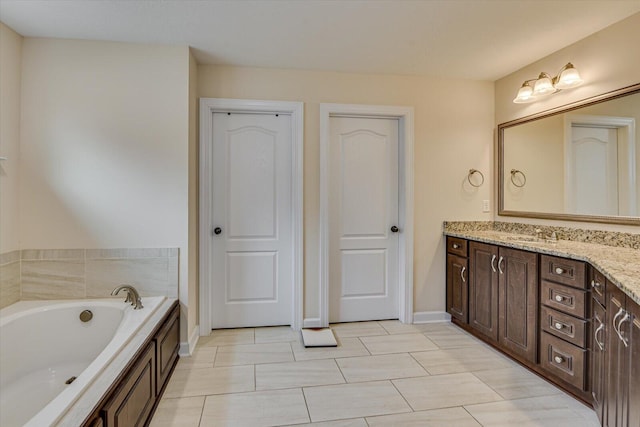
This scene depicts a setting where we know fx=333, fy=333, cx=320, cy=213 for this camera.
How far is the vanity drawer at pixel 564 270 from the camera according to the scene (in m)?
1.92

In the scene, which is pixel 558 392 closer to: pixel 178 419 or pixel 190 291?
pixel 178 419

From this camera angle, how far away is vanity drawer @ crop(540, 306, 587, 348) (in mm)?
1923

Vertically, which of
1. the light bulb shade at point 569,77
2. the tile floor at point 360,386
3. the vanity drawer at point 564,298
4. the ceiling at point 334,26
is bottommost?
the tile floor at point 360,386

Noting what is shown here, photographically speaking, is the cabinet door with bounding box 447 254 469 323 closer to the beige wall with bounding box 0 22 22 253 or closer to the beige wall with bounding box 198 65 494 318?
the beige wall with bounding box 198 65 494 318

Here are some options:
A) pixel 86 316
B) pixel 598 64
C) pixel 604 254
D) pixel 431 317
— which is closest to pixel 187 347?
pixel 86 316

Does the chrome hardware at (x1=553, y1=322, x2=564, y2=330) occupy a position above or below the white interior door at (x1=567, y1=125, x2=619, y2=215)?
below

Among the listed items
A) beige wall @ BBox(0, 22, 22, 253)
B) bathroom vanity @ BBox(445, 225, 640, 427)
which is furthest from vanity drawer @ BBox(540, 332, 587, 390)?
beige wall @ BBox(0, 22, 22, 253)

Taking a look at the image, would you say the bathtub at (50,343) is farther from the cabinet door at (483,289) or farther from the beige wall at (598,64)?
the beige wall at (598,64)

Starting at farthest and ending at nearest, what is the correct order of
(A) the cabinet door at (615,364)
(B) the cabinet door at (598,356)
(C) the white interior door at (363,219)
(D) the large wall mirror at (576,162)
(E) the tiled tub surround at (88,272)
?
(C) the white interior door at (363,219) → (E) the tiled tub surround at (88,272) → (D) the large wall mirror at (576,162) → (B) the cabinet door at (598,356) → (A) the cabinet door at (615,364)

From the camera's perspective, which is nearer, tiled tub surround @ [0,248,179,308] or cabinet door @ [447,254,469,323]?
tiled tub surround @ [0,248,179,308]

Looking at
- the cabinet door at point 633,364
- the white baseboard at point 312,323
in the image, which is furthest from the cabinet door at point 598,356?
the white baseboard at point 312,323

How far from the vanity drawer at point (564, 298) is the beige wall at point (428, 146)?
1.16 meters

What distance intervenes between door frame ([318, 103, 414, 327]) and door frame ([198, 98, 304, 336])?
0.19m

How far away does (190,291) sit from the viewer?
8.73 ft
